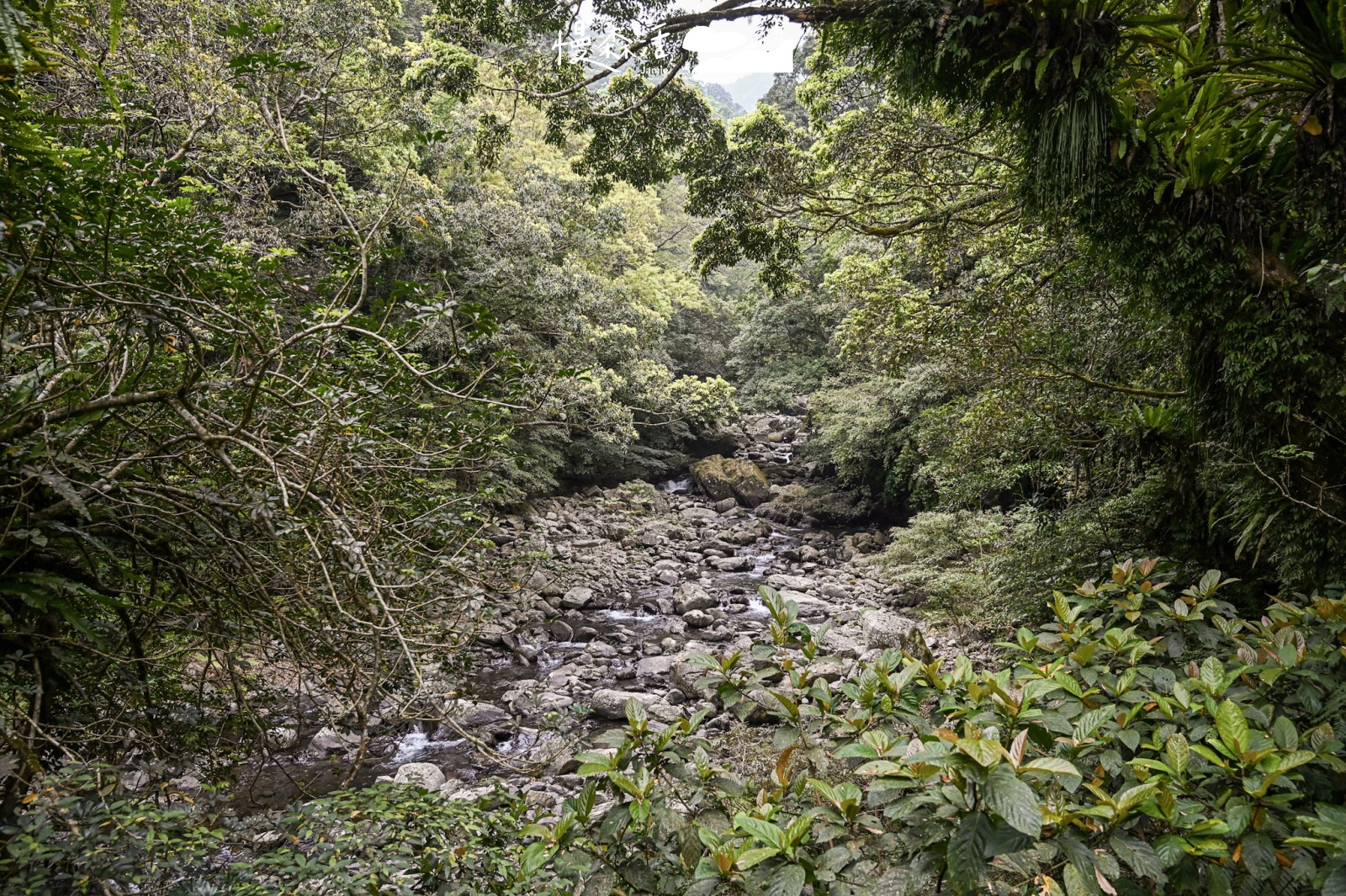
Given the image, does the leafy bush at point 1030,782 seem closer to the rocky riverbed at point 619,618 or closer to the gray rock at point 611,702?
the rocky riverbed at point 619,618

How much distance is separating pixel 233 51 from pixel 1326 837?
10003mm

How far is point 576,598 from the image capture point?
30.5 ft

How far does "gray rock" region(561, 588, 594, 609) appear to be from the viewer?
927 centimetres

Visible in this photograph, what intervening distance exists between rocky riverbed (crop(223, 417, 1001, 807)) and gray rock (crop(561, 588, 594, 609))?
35 millimetres

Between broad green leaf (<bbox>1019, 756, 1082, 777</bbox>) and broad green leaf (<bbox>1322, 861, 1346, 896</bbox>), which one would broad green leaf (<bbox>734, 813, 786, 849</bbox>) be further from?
broad green leaf (<bbox>1322, 861, 1346, 896</bbox>)

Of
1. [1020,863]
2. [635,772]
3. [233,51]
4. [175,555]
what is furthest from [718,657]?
[233,51]

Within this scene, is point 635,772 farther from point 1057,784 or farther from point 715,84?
point 715,84

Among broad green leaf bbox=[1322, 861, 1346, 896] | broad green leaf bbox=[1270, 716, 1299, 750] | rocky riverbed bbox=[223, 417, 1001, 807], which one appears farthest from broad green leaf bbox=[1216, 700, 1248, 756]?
rocky riverbed bbox=[223, 417, 1001, 807]

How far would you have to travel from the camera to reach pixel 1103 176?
3.07m

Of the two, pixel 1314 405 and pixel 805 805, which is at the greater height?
pixel 1314 405

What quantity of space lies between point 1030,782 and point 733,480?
600 inches

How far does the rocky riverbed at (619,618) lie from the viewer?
436cm

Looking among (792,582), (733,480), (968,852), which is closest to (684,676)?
(792,582)

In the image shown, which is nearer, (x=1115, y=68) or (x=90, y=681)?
(x=90, y=681)
